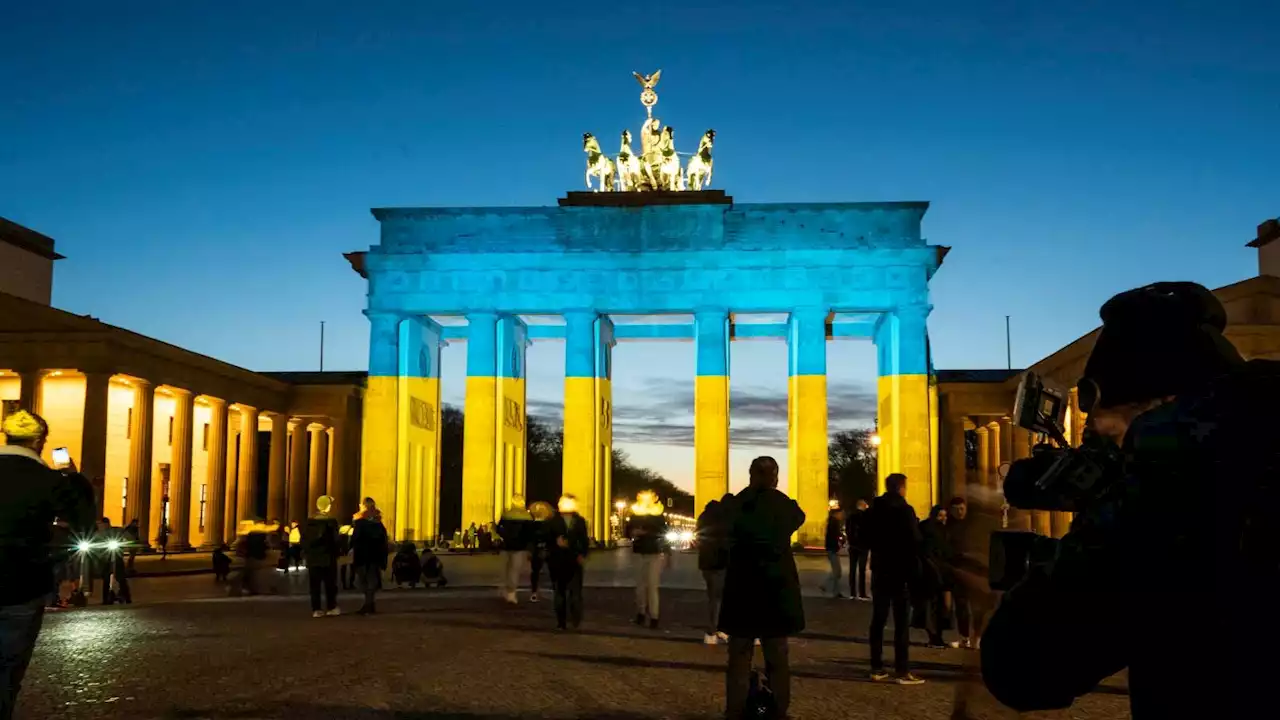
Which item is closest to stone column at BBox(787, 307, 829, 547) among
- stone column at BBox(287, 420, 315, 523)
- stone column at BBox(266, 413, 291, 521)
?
stone column at BBox(266, 413, 291, 521)

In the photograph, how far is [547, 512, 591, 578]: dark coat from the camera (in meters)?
17.3

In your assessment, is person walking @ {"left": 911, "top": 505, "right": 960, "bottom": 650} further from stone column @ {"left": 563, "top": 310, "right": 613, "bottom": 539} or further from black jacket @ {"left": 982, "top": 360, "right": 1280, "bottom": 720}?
stone column @ {"left": 563, "top": 310, "right": 613, "bottom": 539}

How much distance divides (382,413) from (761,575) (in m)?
50.3

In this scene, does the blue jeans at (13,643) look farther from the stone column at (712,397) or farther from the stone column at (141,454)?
the stone column at (712,397)

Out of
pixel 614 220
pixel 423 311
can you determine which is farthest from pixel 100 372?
pixel 614 220

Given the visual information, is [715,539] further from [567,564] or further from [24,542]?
[567,564]

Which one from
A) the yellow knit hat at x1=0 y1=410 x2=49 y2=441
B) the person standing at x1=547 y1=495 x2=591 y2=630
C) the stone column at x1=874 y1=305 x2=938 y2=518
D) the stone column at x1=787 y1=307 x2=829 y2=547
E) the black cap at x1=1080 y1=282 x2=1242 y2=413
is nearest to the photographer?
the black cap at x1=1080 y1=282 x2=1242 y2=413

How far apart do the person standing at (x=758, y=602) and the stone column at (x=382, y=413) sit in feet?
159

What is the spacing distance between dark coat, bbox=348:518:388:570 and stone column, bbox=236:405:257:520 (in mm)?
41071

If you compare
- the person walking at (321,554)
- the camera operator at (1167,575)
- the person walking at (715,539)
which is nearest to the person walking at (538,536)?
the person walking at (321,554)

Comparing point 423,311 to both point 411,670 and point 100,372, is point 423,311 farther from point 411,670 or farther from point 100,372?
point 411,670

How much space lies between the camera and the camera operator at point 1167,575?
162cm

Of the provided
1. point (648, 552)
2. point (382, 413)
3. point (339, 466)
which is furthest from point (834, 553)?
point (339, 466)

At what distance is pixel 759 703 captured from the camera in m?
8.84
